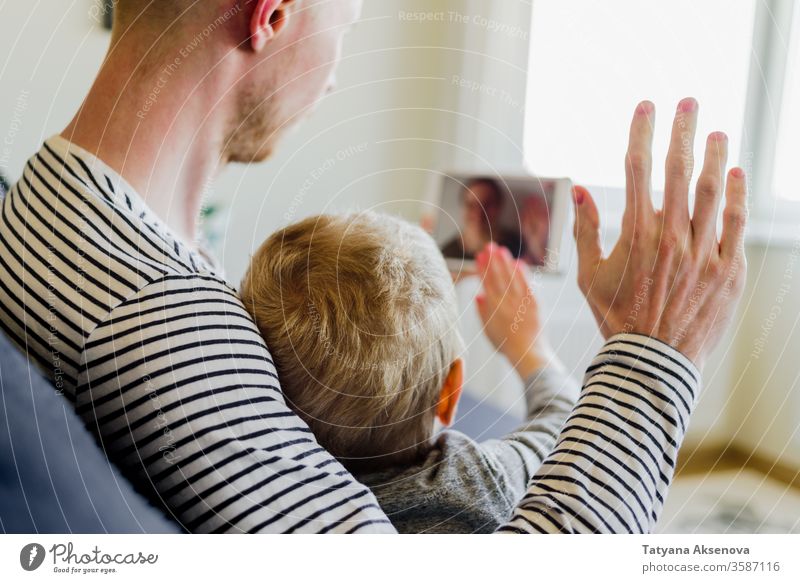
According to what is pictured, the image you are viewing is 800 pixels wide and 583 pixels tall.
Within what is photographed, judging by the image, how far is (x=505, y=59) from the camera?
620 millimetres

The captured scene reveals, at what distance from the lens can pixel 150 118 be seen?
43 cm

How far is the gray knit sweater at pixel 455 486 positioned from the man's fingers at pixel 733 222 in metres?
0.18

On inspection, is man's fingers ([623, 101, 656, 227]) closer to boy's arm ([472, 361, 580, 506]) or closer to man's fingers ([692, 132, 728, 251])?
man's fingers ([692, 132, 728, 251])

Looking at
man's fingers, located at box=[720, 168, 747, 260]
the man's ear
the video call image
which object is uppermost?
the man's ear

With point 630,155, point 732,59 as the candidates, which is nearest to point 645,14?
point 732,59

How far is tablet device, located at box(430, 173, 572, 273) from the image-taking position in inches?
33.5

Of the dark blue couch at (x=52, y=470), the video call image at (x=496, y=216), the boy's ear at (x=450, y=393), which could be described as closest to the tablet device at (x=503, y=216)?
the video call image at (x=496, y=216)

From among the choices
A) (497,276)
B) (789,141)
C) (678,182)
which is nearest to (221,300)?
(678,182)

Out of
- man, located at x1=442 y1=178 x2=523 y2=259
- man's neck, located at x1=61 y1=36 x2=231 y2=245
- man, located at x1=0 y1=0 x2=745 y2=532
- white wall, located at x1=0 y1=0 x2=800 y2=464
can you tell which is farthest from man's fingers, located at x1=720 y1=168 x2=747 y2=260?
man, located at x1=442 y1=178 x2=523 y2=259

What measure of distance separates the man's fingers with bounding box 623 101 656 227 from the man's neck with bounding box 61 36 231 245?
26 centimetres

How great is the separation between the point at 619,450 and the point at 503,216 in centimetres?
58

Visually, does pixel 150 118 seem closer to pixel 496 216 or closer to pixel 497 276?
pixel 497 276

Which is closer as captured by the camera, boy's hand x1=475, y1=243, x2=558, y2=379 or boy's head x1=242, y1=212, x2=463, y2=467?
boy's head x1=242, y1=212, x2=463, y2=467
